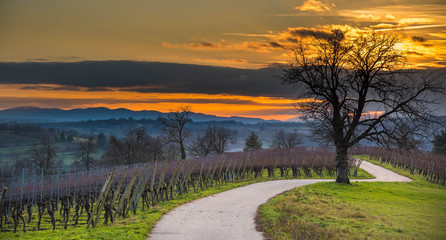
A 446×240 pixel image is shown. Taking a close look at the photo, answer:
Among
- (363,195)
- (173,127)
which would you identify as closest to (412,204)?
(363,195)

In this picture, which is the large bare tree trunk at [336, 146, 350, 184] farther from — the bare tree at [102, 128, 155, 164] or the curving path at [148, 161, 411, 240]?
the bare tree at [102, 128, 155, 164]

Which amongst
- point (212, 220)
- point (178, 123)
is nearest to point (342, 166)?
point (212, 220)

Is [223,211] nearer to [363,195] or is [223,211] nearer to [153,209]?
[153,209]

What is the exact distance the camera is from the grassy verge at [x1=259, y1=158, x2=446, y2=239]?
1617cm

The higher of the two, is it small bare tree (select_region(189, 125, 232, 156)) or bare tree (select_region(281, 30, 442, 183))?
bare tree (select_region(281, 30, 442, 183))

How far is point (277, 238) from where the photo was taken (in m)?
14.5

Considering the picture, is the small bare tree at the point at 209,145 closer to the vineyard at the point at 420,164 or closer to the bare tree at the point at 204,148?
the bare tree at the point at 204,148

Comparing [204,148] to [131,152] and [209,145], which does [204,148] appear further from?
[131,152]

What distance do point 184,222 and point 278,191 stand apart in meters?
14.3

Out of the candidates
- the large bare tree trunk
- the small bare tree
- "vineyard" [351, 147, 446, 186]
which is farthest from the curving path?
the small bare tree

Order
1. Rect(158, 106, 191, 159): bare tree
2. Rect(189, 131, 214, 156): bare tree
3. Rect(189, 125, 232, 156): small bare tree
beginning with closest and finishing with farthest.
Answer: Rect(158, 106, 191, 159): bare tree, Rect(189, 131, 214, 156): bare tree, Rect(189, 125, 232, 156): small bare tree

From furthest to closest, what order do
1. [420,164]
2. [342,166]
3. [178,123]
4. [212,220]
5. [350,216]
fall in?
[178,123] < [420,164] < [342,166] < [350,216] < [212,220]

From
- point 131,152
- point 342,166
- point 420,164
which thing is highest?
point 342,166

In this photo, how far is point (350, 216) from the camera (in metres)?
20.7
